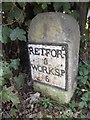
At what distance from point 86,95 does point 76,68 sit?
0.79 ft

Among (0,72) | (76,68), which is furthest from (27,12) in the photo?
(0,72)

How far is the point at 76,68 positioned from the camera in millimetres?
2188

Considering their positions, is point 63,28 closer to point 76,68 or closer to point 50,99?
point 76,68

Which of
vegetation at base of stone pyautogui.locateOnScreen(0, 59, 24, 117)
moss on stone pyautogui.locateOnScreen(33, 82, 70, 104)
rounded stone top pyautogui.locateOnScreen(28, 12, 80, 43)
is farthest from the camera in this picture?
moss on stone pyautogui.locateOnScreen(33, 82, 70, 104)

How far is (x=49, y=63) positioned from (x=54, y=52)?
115 millimetres

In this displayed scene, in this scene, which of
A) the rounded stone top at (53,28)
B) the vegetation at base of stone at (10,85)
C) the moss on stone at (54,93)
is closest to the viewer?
the vegetation at base of stone at (10,85)

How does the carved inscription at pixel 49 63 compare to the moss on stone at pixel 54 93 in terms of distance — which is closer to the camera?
the carved inscription at pixel 49 63

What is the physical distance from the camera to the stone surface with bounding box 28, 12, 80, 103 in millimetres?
1991

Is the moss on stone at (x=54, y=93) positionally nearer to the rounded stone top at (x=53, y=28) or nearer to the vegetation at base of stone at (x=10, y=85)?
the vegetation at base of stone at (x=10, y=85)

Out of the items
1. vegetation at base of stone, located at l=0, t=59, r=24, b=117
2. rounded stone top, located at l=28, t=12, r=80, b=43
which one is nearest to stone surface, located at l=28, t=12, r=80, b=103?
rounded stone top, located at l=28, t=12, r=80, b=43

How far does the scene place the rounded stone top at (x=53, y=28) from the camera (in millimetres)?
1978

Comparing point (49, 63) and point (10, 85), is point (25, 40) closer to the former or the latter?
point (49, 63)

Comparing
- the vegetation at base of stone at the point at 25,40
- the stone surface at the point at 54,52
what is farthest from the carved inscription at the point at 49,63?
the vegetation at base of stone at the point at 25,40

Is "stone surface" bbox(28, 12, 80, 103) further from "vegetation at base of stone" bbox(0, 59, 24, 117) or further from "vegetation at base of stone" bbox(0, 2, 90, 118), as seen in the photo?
"vegetation at base of stone" bbox(0, 59, 24, 117)
